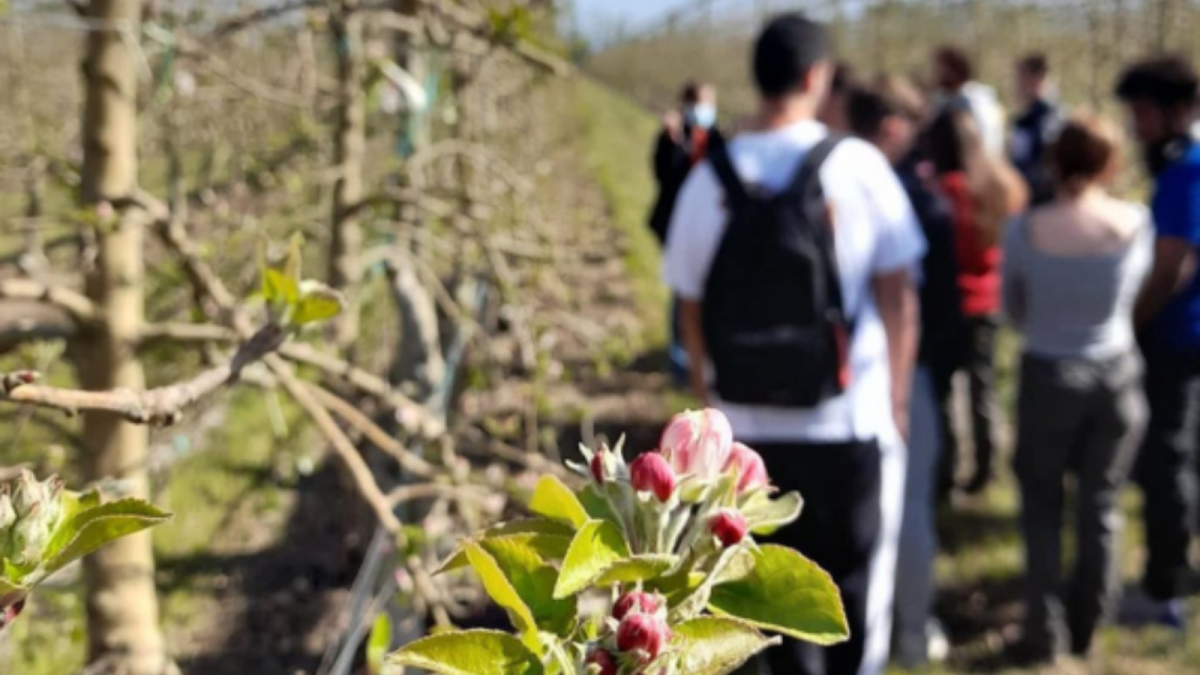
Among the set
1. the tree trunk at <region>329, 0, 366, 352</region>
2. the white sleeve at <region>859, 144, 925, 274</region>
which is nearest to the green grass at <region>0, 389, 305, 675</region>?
the tree trunk at <region>329, 0, 366, 352</region>

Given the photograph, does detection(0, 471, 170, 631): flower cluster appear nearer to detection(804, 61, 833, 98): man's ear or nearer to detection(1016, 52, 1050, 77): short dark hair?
detection(804, 61, 833, 98): man's ear

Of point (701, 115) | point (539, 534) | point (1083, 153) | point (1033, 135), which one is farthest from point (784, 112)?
point (1033, 135)

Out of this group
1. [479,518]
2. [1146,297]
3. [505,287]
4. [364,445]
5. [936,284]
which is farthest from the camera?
[936,284]

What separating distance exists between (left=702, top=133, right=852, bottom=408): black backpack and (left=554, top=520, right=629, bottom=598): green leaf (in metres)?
1.96

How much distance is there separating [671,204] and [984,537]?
1.86 meters

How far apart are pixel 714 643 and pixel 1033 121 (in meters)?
6.23

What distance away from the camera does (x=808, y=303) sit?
266cm

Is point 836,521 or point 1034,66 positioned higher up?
point 1034,66

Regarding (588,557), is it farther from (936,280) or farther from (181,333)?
(936,280)

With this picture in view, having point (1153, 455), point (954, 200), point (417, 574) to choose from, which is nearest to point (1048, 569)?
point (1153, 455)

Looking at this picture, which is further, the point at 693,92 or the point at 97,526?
the point at 693,92

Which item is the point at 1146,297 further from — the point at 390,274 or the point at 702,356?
the point at 390,274

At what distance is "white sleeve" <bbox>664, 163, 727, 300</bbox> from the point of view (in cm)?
274

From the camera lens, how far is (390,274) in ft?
9.98
